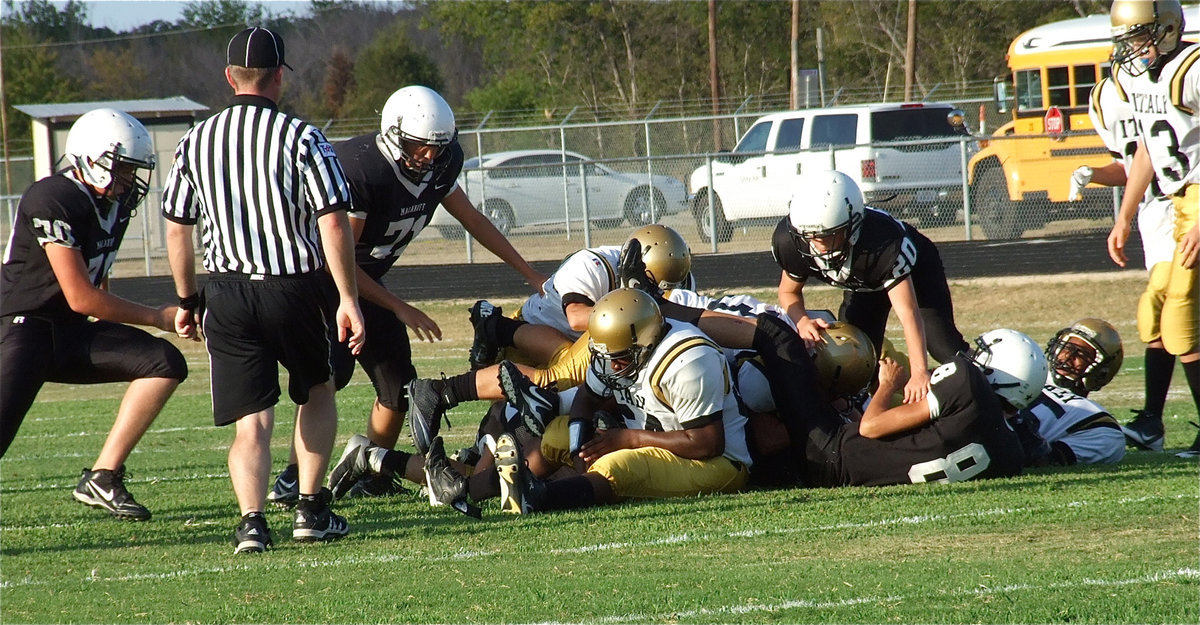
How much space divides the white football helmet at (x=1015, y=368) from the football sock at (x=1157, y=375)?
1.23 m

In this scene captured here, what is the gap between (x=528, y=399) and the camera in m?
6.38

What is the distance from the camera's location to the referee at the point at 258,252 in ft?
17.0

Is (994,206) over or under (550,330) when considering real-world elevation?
over

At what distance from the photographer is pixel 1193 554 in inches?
177

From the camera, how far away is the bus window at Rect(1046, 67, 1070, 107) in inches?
813

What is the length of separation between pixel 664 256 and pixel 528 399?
1423 mm

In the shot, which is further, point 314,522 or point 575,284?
point 575,284

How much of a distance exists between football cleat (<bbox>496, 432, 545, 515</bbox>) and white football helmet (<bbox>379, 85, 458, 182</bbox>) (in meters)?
1.42

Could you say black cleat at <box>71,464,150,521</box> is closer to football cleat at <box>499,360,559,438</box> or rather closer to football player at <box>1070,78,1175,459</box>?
football cleat at <box>499,360,559,438</box>

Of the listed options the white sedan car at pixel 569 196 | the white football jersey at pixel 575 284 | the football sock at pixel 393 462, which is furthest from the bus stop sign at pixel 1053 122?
the football sock at pixel 393 462

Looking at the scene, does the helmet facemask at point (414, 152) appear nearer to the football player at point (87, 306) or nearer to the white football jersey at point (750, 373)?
the football player at point (87, 306)

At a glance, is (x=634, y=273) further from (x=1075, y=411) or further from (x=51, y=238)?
(x=51, y=238)

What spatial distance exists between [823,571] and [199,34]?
190ft

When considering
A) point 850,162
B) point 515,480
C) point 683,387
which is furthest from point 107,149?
point 850,162
